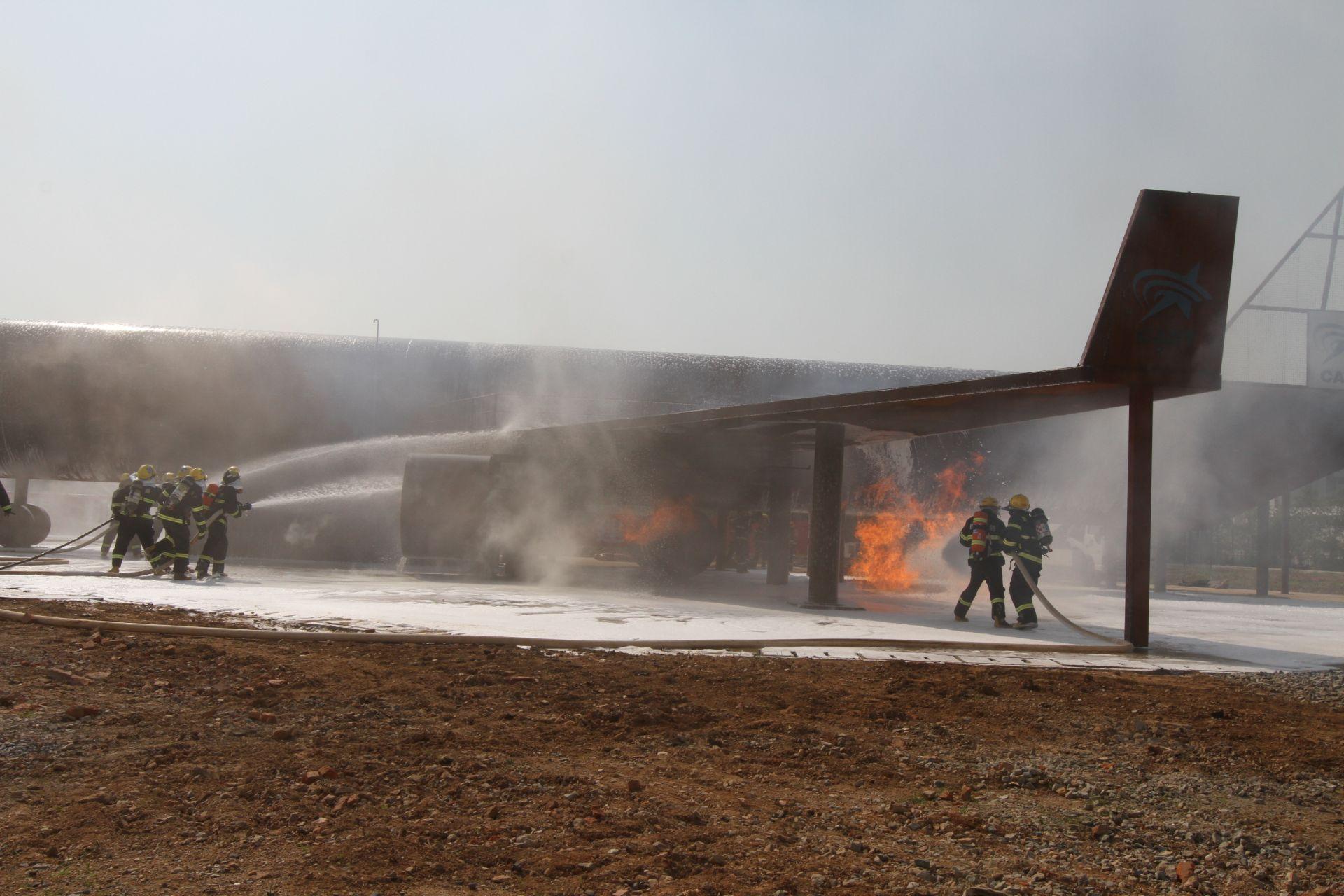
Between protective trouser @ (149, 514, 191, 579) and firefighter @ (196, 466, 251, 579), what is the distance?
0.79ft

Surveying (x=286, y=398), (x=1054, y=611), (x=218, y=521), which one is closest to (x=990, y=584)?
(x=1054, y=611)

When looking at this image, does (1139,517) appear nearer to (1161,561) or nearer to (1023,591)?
(1023,591)

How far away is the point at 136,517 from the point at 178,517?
0.97 metres

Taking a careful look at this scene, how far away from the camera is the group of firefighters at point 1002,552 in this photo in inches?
517

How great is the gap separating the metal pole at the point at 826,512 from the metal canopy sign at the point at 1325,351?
14086mm

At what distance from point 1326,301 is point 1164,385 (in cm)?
1541

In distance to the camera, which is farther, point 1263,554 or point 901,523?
point 1263,554

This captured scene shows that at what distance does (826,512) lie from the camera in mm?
15336

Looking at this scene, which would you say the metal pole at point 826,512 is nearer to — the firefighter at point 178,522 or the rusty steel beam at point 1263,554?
the firefighter at point 178,522

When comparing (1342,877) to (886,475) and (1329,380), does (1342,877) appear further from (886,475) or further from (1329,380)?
Result: (1329,380)

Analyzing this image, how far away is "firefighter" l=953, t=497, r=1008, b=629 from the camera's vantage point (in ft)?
44.2

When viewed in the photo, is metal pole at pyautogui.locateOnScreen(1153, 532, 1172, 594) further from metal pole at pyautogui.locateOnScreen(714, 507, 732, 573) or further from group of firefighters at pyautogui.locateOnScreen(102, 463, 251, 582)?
group of firefighters at pyautogui.locateOnScreen(102, 463, 251, 582)

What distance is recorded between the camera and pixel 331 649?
909 centimetres

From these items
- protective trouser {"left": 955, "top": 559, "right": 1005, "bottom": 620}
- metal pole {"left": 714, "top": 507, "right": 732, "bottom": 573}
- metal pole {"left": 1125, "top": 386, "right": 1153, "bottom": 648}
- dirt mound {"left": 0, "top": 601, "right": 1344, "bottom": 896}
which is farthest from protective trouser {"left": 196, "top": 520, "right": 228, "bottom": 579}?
metal pole {"left": 1125, "top": 386, "right": 1153, "bottom": 648}
